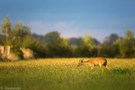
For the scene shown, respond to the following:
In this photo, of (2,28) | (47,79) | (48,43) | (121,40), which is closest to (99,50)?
(121,40)

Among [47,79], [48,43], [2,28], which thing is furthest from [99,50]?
[47,79]

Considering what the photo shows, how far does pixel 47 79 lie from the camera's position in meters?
17.6

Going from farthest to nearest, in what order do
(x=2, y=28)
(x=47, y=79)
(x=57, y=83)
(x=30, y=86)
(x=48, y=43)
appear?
(x=48, y=43) < (x=2, y=28) < (x=47, y=79) < (x=57, y=83) < (x=30, y=86)

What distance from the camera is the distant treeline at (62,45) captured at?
5216 cm

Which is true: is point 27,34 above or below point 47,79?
above

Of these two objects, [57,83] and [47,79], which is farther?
[47,79]

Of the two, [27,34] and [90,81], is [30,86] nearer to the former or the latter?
[90,81]

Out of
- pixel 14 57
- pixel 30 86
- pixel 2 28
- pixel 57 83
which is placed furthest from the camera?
pixel 2 28

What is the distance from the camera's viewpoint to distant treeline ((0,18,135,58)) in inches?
2053

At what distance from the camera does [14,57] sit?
44281 millimetres

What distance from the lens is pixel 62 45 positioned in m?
58.1

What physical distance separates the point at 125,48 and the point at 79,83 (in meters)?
38.8

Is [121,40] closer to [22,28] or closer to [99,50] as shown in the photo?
[99,50]

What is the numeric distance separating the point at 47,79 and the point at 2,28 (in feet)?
119
